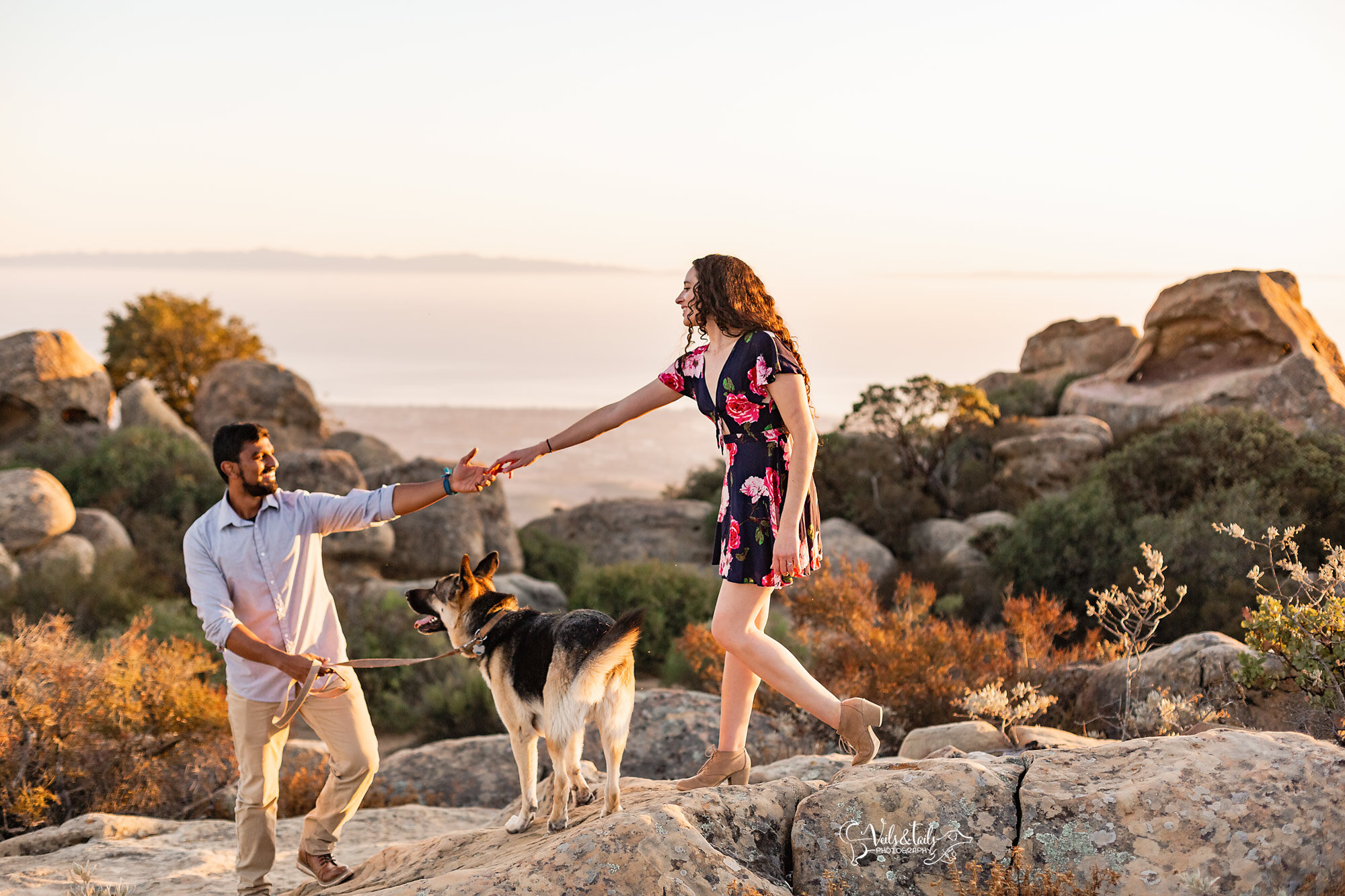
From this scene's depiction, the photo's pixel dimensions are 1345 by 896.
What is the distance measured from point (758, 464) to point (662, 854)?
1.58 metres

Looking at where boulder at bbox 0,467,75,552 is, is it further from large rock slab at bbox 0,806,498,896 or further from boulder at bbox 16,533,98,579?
large rock slab at bbox 0,806,498,896

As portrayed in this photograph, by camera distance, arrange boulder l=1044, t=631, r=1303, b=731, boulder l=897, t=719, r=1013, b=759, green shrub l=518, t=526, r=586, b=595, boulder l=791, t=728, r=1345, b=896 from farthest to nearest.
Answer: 1. green shrub l=518, t=526, r=586, b=595
2. boulder l=897, t=719, r=1013, b=759
3. boulder l=1044, t=631, r=1303, b=731
4. boulder l=791, t=728, r=1345, b=896

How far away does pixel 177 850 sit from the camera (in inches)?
231

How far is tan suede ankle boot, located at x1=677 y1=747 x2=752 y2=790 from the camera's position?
4.50 meters

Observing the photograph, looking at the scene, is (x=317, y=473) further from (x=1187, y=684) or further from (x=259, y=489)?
(x=1187, y=684)

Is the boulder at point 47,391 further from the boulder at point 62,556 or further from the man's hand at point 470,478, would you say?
the man's hand at point 470,478

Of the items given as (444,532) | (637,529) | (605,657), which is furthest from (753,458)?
(637,529)

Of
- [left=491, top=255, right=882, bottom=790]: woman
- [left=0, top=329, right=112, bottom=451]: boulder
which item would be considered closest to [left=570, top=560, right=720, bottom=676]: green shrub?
[left=491, top=255, right=882, bottom=790]: woman

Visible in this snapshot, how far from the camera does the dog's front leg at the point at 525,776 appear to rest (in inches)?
185

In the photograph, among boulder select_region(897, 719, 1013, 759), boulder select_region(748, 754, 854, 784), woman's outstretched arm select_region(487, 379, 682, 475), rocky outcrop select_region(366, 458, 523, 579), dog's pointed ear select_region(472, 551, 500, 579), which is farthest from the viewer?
rocky outcrop select_region(366, 458, 523, 579)

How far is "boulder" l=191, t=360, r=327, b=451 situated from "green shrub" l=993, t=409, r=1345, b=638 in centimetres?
1416

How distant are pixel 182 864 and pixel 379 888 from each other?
195 cm

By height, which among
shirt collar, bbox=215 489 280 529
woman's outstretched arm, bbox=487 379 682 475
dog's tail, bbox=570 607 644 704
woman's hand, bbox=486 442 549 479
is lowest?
dog's tail, bbox=570 607 644 704

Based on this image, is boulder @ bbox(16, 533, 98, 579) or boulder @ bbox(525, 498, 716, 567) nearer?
boulder @ bbox(16, 533, 98, 579)
